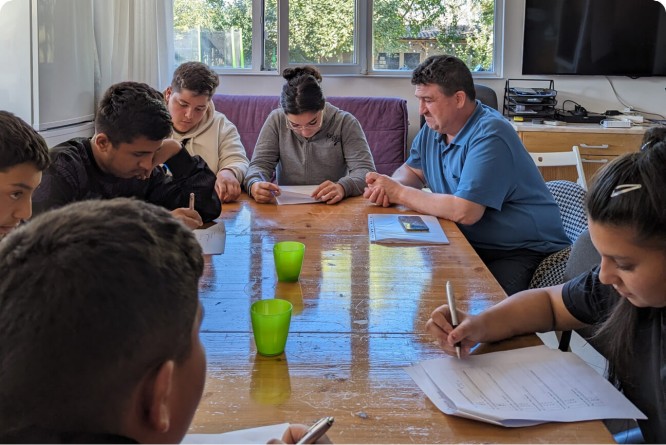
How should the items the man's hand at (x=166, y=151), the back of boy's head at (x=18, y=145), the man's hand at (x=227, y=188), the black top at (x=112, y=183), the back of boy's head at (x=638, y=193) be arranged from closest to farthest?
the back of boy's head at (x=638, y=193) < the back of boy's head at (x=18, y=145) < the black top at (x=112, y=183) < the man's hand at (x=166, y=151) < the man's hand at (x=227, y=188)

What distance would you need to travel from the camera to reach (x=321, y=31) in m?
4.49

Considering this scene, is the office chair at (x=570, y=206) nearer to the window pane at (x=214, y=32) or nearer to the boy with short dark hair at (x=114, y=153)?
the boy with short dark hair at (x=114, y=153)

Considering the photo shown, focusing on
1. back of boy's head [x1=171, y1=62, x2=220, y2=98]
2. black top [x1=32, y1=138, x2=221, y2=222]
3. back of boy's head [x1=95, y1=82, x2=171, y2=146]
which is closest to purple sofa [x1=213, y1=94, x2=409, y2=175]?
back of boy's head [x1=171, y1=62, x2=220, y2=98]

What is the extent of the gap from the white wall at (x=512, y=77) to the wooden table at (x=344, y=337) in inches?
103

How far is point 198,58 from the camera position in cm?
450

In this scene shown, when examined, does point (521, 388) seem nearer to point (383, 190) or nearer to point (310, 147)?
point (383, 190)

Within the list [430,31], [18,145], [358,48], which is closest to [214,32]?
[358,48]

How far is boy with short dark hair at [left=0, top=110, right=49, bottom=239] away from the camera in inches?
54.2

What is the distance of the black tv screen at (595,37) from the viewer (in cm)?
434

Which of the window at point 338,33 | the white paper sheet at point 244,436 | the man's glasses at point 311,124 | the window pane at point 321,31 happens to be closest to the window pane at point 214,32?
the window at point 338,33

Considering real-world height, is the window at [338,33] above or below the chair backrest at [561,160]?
above

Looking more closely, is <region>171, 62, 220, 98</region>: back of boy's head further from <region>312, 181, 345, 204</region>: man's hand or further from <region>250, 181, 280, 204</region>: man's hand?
<region>312, 181, 345, 204</region>: man's hand

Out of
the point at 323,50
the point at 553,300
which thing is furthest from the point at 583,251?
the point at 323,50

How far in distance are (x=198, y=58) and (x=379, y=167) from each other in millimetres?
1493
